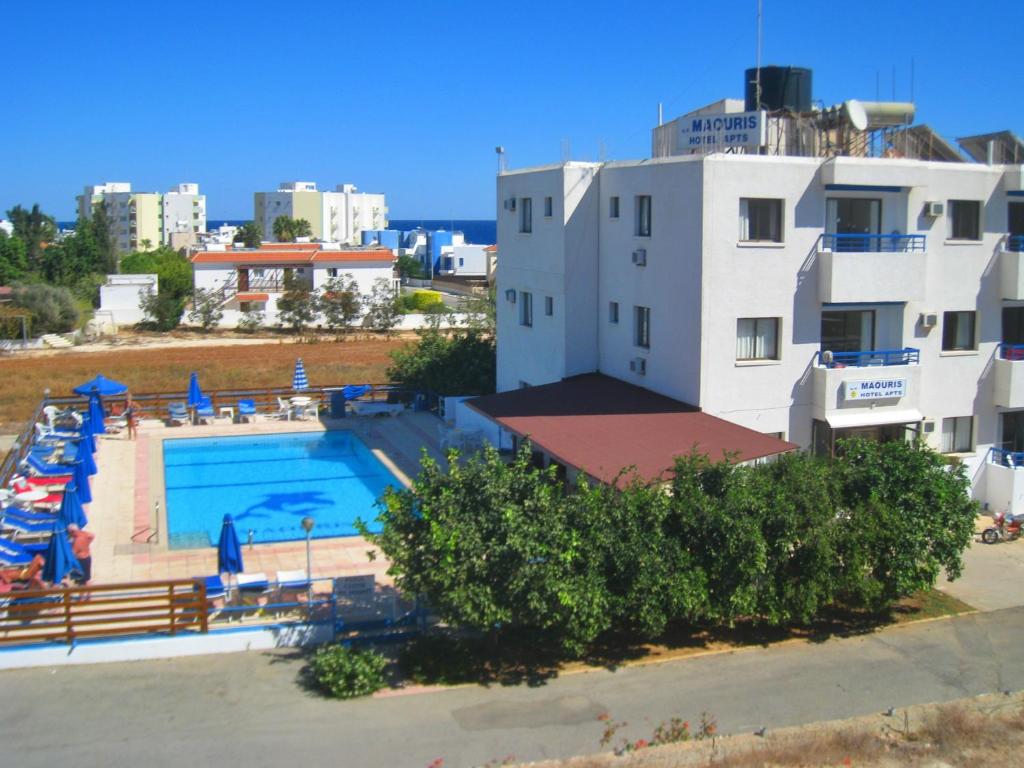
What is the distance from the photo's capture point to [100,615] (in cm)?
1479

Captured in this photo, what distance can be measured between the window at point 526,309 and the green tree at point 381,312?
39390 mm

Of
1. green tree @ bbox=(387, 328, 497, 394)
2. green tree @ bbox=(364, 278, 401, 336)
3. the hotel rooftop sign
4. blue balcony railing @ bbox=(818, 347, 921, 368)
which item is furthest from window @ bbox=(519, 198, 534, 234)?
green tree @ bbox=(364, 278, 401, 336)

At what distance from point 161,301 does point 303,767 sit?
61.5 m

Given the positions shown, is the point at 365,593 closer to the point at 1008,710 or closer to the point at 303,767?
the point at 303,767

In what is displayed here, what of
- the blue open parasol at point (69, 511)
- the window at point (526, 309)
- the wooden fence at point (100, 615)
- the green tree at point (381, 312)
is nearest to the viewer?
the wooden fence at point (100, 615)

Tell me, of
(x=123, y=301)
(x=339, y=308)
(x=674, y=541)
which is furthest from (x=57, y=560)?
(x=123, y=301)

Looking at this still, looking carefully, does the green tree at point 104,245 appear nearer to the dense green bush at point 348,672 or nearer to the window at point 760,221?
the window at point 760,221

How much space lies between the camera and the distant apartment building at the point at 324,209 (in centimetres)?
17750

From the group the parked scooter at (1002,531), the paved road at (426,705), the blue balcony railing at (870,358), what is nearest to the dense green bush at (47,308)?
the blue balcony railing at (870,358)

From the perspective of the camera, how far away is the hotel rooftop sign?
20.9 meters

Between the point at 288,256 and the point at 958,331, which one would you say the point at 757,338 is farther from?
the point at 288,256

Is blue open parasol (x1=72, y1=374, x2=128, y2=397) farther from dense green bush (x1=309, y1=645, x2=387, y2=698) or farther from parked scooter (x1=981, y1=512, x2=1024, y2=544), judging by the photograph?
parked scooter (x1=981, y1=512, x2=1024, y2=544)

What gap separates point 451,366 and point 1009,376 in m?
16.6

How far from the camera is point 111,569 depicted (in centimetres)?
1858
